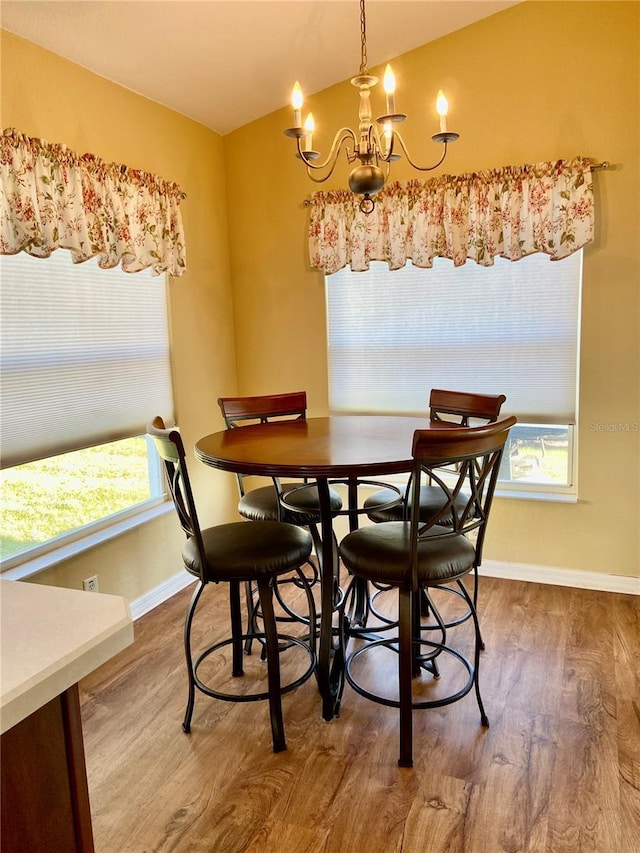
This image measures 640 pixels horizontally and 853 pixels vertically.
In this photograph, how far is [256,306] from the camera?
12.3ft

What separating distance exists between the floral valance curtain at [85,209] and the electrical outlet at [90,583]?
142cm

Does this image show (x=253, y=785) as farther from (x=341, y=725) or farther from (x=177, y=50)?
(x=177, y=50)

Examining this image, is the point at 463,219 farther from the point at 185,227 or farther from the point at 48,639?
the point at 48,639

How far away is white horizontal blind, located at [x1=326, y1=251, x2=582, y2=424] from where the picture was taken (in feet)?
10.2

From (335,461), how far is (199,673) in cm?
122

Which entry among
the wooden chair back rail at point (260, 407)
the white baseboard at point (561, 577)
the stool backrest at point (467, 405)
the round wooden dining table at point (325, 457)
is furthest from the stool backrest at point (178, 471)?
the white baseboard at point (561, 577)

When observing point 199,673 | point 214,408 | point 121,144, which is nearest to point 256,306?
point 214,408

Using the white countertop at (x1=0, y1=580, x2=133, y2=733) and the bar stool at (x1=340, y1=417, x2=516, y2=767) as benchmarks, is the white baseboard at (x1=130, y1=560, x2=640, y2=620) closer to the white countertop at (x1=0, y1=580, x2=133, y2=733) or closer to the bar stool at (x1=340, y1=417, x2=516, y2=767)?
the bar stool at (x1=340, y1=417, x2=516, y2=767)

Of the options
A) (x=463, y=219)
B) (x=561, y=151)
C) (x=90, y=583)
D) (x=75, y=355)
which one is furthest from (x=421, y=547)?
(x=561, y=151)

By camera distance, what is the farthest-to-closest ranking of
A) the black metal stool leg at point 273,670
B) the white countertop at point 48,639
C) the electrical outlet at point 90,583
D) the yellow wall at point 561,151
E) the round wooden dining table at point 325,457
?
1. the yellow wall at point 561,151
2. the electrical outlet at point 90,583
3. the black metal stool leg at point 273,670
4. the round wooden dining table at point 325,457
5. the white countertop at point 48,639

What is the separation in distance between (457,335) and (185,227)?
164 centimetres

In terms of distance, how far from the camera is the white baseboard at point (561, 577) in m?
3.10

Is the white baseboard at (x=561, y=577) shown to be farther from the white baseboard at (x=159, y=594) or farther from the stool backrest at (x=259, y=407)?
the white baseboard at (x=159, y=594)

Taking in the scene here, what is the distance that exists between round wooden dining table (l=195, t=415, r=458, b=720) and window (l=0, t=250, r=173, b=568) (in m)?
0.73
